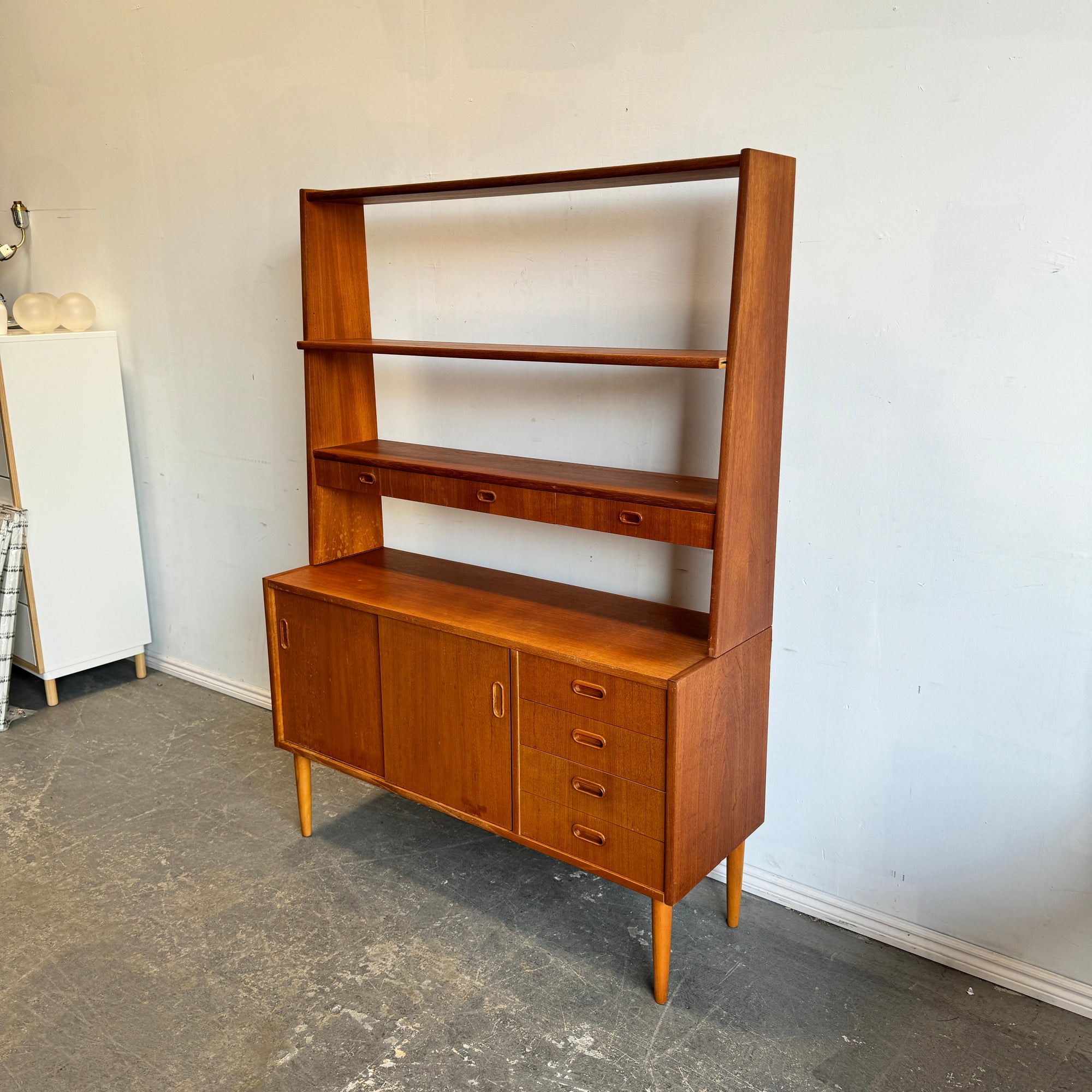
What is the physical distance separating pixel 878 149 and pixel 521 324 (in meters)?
1.02

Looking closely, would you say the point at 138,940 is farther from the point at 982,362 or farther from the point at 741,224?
the point at 982,362

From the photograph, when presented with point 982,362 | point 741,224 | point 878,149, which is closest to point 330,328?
point 741,224

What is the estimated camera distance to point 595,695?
2.15m

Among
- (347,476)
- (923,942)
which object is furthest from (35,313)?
(923,942)

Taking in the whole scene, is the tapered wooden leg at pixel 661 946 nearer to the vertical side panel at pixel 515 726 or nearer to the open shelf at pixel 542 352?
the vertical side panel at pixel 515 726

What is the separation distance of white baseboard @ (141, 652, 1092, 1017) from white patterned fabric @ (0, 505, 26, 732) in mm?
2598

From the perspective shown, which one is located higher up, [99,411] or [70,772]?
[99,411]

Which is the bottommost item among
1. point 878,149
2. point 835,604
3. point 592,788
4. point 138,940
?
point 138,940

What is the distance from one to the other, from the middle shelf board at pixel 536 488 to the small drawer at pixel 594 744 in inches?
16.7

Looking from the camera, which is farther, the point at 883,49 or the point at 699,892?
the point at 699,892

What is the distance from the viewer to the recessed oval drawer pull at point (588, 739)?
2.16 metres

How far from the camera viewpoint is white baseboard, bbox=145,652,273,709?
3773 mm

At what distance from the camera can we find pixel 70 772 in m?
3.29

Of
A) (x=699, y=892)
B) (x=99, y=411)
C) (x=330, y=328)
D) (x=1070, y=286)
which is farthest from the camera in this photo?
(x=99, y=411)
